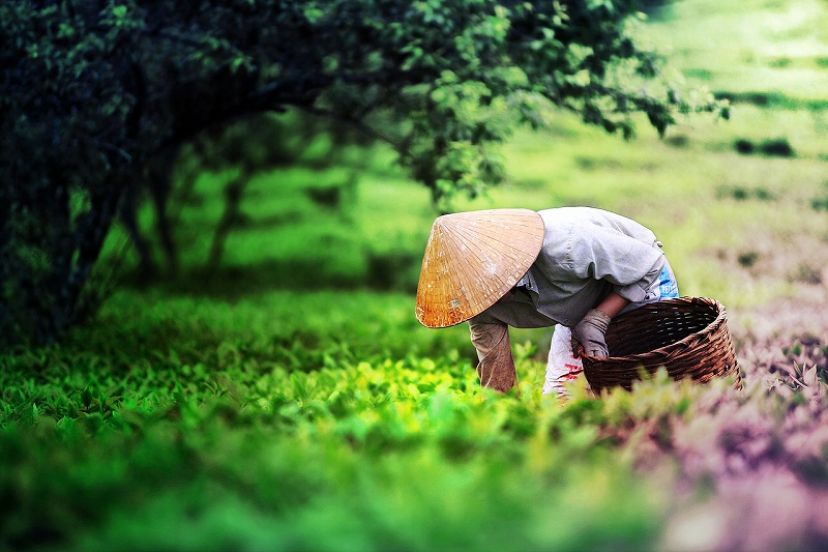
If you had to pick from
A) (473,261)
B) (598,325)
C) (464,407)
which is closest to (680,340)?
(598,325)

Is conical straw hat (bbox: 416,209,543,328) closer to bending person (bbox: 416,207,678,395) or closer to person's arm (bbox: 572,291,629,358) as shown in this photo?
bending person (bbox: 416,207,678,395)

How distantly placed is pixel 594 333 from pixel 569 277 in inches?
12.4

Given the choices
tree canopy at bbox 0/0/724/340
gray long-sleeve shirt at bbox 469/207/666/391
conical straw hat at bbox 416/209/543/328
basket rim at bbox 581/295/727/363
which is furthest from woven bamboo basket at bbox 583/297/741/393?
tree canopy at bbox 0/0/724/340

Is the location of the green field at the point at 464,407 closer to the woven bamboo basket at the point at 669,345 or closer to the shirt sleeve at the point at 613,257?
the woven bamboo basket at the point at 669,345

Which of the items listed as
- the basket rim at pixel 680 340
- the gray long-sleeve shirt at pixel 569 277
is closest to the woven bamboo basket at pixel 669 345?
the basket rim at pixel 680 340

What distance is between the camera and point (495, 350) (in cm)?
406

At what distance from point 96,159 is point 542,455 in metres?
5.11

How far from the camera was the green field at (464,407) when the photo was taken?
209 cm

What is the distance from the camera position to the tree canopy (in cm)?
584

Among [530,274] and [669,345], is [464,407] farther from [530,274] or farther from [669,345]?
[669,345]

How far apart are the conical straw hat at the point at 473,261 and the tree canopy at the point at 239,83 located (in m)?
1.96

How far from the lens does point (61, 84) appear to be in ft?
20.4

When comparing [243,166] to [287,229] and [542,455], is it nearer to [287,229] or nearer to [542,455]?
[287,229]

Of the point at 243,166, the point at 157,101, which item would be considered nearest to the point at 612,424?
the point at 157,101
